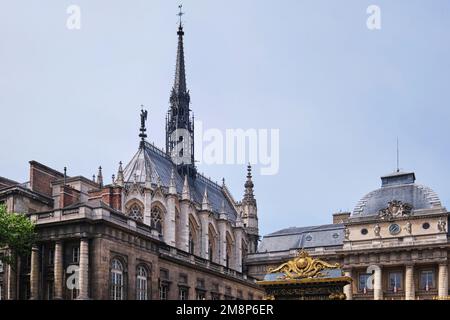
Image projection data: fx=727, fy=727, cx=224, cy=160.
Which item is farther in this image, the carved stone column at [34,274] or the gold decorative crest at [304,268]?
the carved stone column at [34,274]

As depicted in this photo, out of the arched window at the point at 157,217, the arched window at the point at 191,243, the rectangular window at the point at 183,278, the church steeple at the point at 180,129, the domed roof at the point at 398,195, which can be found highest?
the church steeple at the point at 180,129

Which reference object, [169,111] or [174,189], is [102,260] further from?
[169,111]

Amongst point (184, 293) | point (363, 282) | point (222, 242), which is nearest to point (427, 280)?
point (363, 282)

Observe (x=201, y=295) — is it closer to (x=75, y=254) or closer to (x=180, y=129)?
(x=75, y=254)

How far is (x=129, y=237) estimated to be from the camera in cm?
5212

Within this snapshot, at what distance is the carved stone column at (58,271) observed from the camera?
48188 millimetres

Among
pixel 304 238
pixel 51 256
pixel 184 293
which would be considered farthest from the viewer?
pixel 304 238

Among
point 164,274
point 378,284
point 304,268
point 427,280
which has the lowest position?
point 378,284

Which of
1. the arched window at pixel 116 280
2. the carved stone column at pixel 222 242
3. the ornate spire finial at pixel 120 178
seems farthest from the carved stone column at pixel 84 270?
the carved stone column at pixel 222 242

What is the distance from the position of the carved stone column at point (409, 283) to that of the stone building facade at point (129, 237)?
15.5m

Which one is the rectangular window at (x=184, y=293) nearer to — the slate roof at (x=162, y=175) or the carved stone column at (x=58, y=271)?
the carved stone column at (x=58, y=271)

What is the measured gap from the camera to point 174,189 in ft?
249

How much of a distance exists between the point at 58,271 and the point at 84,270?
79.5 inches
